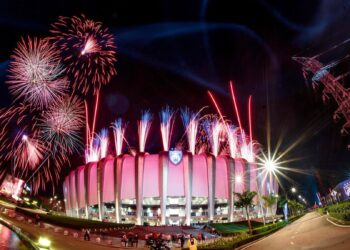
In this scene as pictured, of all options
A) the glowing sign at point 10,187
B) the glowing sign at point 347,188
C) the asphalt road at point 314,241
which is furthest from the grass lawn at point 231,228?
the glowing sign at point 10,187

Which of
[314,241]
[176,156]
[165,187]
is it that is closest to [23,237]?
[314,241]

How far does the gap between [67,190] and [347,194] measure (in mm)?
65374

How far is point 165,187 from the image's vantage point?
75500 mm

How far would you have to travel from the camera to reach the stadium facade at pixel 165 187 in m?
75.4

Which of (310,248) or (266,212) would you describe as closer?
(310,248)

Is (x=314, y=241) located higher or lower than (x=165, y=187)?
lower

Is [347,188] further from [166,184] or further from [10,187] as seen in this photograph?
[10,187]

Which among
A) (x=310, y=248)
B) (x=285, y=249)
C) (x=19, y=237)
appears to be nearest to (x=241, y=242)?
(x=285, y=249)

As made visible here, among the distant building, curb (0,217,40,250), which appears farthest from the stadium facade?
curb (0,217,40,250)

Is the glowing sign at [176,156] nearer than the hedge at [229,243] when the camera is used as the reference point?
No

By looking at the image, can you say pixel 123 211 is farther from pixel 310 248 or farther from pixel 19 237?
pixel 310 248

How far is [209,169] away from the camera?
3115 inches

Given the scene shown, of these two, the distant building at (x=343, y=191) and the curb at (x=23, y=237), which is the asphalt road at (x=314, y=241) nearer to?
the curb at (x=23, y=237)

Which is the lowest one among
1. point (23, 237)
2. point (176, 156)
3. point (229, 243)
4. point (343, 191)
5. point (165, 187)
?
point (23, 237)
